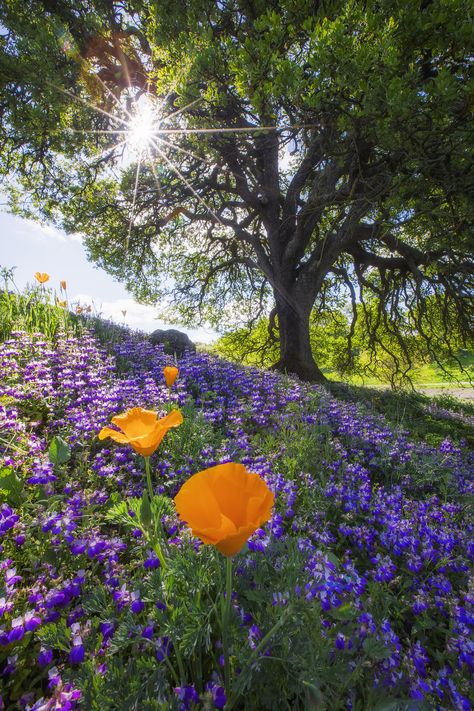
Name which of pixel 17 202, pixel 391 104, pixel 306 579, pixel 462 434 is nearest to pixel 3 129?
pixel 17 202

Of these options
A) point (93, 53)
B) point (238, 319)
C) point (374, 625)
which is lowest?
point (374, 625)

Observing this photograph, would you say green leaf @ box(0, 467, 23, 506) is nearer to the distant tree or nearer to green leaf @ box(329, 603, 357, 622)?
green leaf @ box(329, 603, 357, 622)

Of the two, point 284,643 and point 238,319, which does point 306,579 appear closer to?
point 284,643

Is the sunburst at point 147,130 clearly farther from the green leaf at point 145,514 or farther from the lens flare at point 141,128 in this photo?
the green leaf at point 145,514

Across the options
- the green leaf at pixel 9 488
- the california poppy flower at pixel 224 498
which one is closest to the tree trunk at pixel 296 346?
the green leaf at pixel 9 488

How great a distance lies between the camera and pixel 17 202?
11.3 meters

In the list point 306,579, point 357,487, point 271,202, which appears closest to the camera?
point 306,579

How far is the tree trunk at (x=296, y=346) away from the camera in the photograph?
9.67m

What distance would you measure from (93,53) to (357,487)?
9661mm

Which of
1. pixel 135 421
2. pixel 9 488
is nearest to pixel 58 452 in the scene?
pixel 9 488

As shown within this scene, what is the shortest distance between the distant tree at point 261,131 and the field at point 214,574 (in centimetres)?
342

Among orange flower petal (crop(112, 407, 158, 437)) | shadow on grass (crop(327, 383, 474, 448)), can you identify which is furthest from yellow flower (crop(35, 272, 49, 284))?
shadow on grass (crop(327, 383, 474, 448))

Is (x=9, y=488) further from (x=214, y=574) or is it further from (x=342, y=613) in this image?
(x=342, y=613)

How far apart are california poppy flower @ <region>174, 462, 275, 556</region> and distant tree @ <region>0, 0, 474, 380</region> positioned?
13.1 ft
